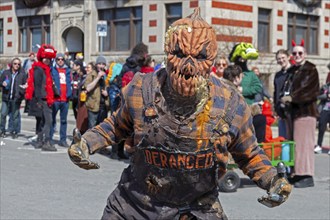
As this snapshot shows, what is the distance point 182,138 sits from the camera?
10.3ft

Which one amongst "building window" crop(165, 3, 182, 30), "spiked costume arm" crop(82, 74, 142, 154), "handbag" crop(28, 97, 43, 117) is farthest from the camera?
"building window" crop(165, 3, 182, 30)

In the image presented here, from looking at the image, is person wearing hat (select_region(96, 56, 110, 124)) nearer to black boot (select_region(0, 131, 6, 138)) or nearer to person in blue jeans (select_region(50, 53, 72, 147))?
person in blue jeans (select_region(50, 53, 72, 147))

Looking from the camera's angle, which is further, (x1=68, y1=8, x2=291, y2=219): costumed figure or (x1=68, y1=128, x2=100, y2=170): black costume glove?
(x1=68, y1=128, x2=100, y2=170): black costume glove

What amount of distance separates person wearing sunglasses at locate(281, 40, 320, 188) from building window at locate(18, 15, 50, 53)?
75.5 ft

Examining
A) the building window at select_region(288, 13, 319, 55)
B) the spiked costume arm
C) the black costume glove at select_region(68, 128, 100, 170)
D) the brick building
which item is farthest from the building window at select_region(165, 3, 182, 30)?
the black costume glove at select_region(68, 128, 100, 170)

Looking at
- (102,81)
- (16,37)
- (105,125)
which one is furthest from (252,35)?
(105,125)

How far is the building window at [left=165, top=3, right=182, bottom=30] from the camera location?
26.0 meters

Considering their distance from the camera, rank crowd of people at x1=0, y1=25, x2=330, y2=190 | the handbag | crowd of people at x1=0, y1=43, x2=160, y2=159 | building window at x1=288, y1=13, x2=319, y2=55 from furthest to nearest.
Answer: building window at x1=288, y1=13, x2=319, y2=55
the handbag
crowd of people at x1=0, y1=43, x2=160, y2=159
crowd of people at x1=0, y1=25, x2=330, y2=190

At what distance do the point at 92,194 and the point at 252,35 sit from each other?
19.1 m

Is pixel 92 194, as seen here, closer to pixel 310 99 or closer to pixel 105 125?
pixel 310 99

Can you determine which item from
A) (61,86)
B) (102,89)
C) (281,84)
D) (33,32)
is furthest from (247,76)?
(33,32)

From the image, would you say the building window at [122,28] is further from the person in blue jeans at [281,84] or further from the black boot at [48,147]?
the person in blue jeans at [281,84]

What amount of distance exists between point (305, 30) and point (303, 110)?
20.7m

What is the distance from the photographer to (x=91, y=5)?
28.8 meters
